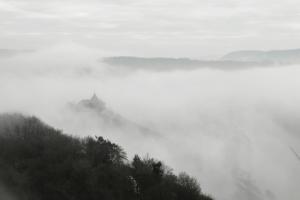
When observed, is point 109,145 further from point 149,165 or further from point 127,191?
point 127,191

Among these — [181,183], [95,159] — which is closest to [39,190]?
[95,159]

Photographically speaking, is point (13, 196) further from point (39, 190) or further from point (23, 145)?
point (23, 145)

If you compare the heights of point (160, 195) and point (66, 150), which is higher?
point (66, 150)

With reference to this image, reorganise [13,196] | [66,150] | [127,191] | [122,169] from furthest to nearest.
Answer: [66,150] < [122,169] < [127,191] < [13,196]

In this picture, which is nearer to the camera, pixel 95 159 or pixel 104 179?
pixel 104 179

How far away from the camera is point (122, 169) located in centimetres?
5809

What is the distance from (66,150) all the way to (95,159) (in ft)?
14.0

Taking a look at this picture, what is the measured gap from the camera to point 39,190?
175ft

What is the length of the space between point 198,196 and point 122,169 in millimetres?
10301

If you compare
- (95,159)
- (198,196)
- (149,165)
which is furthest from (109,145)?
(198,196)

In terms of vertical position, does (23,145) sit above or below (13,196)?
above

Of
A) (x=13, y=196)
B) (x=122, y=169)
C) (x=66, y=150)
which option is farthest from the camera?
(x=66, y=150)

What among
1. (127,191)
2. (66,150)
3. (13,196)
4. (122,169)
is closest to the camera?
(13,196)

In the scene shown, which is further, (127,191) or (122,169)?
(122,169)
